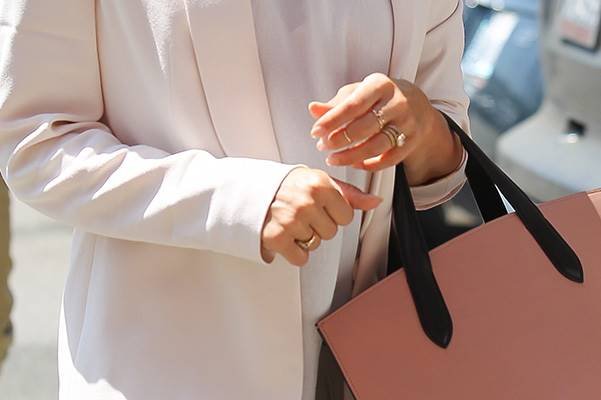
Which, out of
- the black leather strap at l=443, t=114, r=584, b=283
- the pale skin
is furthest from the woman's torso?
the black leather strap at l=443, t=114, r=584, b=283

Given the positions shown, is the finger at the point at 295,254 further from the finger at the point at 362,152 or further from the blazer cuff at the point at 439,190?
the blazer cuff at the point at 439,190

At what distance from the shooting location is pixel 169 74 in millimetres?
1421

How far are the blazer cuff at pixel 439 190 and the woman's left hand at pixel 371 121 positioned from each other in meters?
0.15

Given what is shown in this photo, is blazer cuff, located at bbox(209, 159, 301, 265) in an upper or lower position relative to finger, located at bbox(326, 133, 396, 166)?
lower

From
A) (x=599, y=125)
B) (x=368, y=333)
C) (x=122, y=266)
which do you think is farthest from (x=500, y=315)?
(x=599, y=125)

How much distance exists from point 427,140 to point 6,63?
1.81ft

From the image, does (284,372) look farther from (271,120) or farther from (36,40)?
(36,40)

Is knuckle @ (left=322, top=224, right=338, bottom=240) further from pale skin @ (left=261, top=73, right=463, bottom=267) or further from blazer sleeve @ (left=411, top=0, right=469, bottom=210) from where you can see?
blazer sleeve @ (left=411, top=0, right=469, bottom=210)

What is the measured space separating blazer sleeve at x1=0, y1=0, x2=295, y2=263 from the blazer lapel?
0.05m

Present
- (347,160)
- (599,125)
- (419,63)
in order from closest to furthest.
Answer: (347,160)
(419,63)
(599,125)

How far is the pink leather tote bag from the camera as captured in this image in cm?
147

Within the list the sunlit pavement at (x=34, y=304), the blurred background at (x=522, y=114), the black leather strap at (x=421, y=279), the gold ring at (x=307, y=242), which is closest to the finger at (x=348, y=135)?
the gold ring at (x=307, y=242)

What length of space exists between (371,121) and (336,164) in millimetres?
66

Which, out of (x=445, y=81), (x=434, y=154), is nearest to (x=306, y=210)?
(x=434, y=154)
